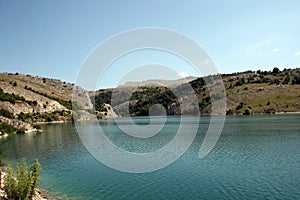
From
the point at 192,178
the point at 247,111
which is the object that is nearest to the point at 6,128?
the point at 192,178

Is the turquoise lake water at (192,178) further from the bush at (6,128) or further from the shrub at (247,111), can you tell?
the shrub at (247,111)

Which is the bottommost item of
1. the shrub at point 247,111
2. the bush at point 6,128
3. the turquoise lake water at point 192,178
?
the turquoise lake water at point 192,178

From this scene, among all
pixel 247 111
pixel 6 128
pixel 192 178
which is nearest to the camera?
pixel 192 178

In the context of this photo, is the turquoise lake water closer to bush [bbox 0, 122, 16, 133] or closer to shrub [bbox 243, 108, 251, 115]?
bush [bbox 0, 122, 16, 133]

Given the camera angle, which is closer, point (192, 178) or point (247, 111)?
point (192, 178)

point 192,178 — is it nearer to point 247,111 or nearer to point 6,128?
point 6,128

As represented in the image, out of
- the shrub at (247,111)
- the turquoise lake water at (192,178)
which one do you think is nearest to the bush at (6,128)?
the turquoise lake water at (192,178)

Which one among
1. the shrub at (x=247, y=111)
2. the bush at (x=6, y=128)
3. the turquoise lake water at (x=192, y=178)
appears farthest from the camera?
the shrub at (x=247, y=111)

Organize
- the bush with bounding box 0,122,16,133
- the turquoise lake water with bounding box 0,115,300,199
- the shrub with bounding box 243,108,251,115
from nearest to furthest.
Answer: the turquoise lake water with bounding box 0,115,300,199 < the bush with bounding box 0,122,16,133 < the shrub with bounding box 243,108,251,115

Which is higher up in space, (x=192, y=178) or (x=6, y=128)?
(x=6, y=128)

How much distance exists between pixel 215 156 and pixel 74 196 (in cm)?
2655

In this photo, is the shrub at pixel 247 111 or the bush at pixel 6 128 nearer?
the bush at pixel 6 128

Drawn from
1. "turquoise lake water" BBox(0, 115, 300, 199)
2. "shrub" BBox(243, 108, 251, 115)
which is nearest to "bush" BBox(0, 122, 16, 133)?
"turquoise lake water" BBox(0, 115, 300, 199)

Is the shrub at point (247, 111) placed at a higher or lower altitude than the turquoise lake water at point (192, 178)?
higher
